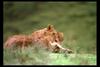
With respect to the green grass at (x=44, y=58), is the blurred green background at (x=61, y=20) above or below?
above

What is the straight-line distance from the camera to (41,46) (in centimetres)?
420

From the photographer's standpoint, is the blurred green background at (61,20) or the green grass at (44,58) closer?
the green grass at (44,58)

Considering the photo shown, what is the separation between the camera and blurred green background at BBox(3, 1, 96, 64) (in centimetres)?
430

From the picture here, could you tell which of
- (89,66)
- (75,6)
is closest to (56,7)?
(75,6)

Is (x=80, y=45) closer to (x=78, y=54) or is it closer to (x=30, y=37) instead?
(x=78, y=54)

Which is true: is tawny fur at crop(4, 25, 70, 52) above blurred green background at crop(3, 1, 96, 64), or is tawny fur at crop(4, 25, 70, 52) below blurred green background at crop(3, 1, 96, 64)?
below

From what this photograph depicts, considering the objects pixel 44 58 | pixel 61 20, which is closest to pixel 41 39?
pixel 44 58

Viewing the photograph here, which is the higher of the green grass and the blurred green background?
the blurred green background

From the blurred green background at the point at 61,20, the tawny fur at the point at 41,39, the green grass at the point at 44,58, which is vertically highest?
the blurred green background at the point at 61,20

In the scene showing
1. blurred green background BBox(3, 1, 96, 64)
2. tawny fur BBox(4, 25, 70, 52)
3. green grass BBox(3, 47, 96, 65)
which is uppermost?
blurred green background BBox(3, 1, 96, 64)

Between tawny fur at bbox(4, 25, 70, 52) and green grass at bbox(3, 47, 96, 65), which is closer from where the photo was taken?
green grass at bbox(3, 47, 96, 65)

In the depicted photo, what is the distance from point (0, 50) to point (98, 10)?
1.00 metres

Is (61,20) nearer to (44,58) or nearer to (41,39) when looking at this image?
(41,39)

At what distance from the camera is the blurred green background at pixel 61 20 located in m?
→ 4.30
